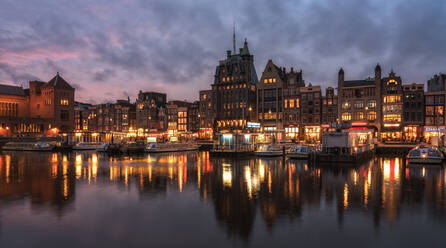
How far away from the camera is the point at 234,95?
11125cm

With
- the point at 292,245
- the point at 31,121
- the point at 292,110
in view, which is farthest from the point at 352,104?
the point at 31,121

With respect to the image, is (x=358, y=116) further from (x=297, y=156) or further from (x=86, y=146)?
(x=86, y=146)

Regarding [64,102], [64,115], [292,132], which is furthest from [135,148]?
[64,102]

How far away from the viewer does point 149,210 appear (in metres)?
21.5

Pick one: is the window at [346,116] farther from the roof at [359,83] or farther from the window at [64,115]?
the window at [64,115]

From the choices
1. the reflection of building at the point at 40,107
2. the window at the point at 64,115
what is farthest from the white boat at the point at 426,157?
the window at the point at 64,115

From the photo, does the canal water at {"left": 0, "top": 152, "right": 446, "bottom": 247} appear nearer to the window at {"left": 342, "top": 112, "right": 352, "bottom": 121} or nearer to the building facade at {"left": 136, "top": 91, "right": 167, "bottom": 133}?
the window at {"left": 342, "top": 112, "right": 352, "bottom": 121}

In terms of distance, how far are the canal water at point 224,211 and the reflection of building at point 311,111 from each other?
62743 mm

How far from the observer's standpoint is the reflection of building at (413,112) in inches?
3396

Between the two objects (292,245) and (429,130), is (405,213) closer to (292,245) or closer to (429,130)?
(292,245)

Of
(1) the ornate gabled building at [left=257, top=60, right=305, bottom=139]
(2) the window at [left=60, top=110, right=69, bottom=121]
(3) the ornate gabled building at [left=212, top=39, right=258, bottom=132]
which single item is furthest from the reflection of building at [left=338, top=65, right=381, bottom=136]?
(2) the window at [left=60, top=110, right=69, bottom=121]

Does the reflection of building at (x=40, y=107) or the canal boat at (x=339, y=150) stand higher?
the reflection of building at (x=40, y=107)

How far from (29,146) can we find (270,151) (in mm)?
65286

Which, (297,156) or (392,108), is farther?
(392,108)
